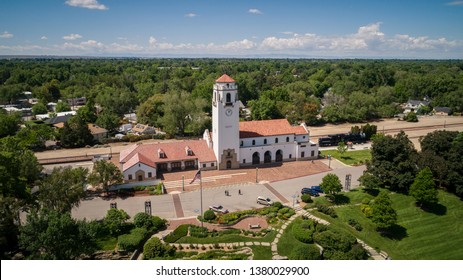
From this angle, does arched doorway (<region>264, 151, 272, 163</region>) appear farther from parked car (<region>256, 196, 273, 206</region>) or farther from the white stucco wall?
the white stucco wall

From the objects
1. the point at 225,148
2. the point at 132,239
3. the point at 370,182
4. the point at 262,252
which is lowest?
the point at 262,252

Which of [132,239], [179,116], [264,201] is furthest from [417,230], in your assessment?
[179,116]

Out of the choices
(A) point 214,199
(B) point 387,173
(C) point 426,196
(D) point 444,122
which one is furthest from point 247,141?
(D) point 444,122

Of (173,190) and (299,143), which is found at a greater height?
(299,143)

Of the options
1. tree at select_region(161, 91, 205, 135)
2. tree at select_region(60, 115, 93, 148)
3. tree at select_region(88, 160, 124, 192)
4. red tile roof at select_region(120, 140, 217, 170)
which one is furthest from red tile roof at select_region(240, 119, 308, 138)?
tree at select_region(60, 115, 93, 148)

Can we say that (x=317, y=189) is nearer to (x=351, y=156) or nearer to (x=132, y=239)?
(x=351, y=156)

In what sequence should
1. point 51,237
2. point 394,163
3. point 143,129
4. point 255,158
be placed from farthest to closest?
1. point 143,129
2. point 255,158
3. point 394,163
4. point 51,237

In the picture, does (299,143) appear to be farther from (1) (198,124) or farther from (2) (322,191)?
(1) (198,124)
